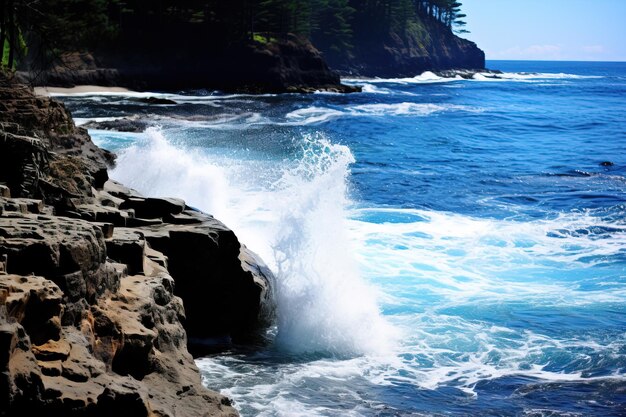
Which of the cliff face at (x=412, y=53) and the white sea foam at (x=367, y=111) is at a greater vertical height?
the cliff face at (x=412, y=53)

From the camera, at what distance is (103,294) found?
621 cm

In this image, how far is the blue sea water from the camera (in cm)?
882

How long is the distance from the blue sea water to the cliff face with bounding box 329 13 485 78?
6017 cm

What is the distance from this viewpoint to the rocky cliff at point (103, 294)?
491cm

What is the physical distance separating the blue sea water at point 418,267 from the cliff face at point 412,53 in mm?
60170

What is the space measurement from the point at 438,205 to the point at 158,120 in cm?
1689

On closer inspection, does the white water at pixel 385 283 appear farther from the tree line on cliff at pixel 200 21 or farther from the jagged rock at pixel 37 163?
the tree line on cliff at pixel 200 21

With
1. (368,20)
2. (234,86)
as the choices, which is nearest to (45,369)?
(234,86)

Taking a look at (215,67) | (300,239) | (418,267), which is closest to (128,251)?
(300,239)

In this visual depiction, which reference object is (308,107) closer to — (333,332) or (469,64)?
(333,332)

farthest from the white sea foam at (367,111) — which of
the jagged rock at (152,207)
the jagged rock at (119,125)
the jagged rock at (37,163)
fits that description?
the jagged rock at (152,207)

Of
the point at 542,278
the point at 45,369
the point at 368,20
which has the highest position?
the point at 368,20

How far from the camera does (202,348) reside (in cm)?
948

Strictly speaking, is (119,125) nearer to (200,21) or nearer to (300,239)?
(300,239)
